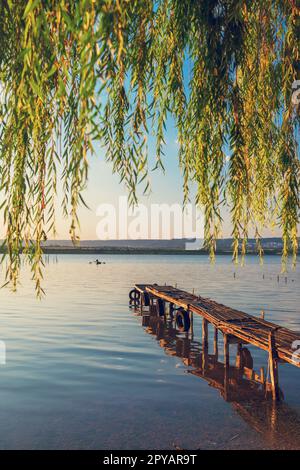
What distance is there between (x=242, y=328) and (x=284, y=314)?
29.8m

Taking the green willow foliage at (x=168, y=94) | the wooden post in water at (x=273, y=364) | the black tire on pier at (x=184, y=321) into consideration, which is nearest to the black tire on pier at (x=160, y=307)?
the black tire on pier at (x=184, y=321)

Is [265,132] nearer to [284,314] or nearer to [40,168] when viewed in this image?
[40,168]

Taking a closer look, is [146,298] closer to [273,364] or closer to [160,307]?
[160,307]

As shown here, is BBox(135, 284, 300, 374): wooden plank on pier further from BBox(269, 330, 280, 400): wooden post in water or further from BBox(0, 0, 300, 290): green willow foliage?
BBox(0, 0, 300, 290): green willow foliage

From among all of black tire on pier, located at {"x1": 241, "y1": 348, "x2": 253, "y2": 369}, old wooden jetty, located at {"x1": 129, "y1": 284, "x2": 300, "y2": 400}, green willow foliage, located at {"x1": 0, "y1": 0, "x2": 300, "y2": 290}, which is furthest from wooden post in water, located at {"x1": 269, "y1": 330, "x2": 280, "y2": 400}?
green willow foliage, located at {"x1": 0, "y1": 0, "x2": 300, "y2": 290}

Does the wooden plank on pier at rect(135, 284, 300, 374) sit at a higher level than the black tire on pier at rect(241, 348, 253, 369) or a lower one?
higher

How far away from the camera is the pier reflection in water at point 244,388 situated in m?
15.2

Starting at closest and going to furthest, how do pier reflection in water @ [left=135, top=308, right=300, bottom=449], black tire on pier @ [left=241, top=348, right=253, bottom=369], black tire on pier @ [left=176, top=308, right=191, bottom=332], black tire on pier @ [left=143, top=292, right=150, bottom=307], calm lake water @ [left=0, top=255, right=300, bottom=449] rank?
calm lake water @ [left=0, top=255, right=300, bottom=449]
pier reflection in water @ [left=135, top=308, right=300, bottom=449]
black tire on pier @ [left=241, top=348, right=253, bottom=369]
black tire on pier @ [left=176, top=308, right=191, bottom=332]
black tire on pier @ [left=143, top=292, right=150, bottom=307]

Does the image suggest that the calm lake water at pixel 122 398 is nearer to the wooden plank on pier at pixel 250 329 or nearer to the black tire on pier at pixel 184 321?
the black tire on pier at pixel 184 321

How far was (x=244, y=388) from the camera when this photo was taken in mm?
20609

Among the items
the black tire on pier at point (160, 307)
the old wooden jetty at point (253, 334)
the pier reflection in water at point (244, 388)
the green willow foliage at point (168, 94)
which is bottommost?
the pier reflection in water at point (244, 388)

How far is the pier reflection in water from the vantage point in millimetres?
15188

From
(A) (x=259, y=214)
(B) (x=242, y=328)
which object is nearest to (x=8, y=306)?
(B) (x=242, y=328)

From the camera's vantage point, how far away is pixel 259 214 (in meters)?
5.86
